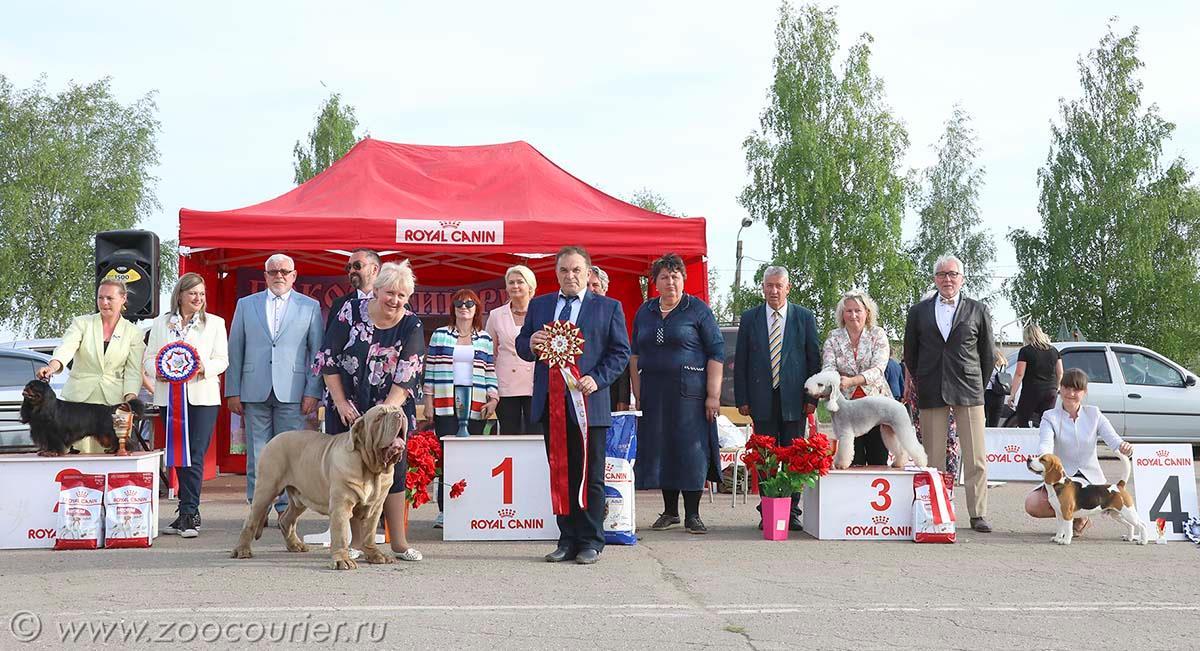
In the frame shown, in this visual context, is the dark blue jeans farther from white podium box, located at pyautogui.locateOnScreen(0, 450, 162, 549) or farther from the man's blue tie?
the man's blue tie

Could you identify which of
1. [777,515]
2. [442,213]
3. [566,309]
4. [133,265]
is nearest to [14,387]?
[133,265]

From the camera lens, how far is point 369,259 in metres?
7.64

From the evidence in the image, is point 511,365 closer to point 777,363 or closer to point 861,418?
point 777,363

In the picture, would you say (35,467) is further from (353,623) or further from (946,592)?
Answer: (946,592)

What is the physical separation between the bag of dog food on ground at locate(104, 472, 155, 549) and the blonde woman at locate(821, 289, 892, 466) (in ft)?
15.3

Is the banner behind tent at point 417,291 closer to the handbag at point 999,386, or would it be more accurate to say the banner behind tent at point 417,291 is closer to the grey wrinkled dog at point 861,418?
the grey wrinkled dog at point 861,418

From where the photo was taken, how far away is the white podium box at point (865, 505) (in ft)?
25.7

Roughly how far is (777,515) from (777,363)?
1080mm

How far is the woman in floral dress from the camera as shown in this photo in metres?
6.44

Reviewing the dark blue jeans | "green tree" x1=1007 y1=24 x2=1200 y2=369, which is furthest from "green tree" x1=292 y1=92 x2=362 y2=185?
the dark blue jeans

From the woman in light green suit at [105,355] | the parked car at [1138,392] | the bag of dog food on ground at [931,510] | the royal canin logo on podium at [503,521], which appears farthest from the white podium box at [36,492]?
the parked car at [1138,392]

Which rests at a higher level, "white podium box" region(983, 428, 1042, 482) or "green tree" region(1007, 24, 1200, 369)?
"green tree" region(1007, 24, 1200, 369)

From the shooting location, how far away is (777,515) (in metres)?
7.82

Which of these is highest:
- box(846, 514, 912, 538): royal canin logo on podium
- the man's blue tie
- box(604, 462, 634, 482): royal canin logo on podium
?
the man's blue tie
